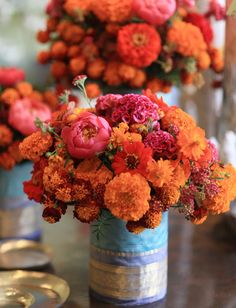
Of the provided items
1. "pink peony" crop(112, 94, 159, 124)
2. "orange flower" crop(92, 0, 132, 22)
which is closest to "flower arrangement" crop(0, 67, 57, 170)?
"orange flower" crop(92, 0, 132, 22)

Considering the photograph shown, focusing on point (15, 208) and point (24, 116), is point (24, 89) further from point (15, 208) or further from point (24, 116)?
point (15, 208)

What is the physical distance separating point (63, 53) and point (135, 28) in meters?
0.20

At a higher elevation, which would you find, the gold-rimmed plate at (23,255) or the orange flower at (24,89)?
the orange flower at (24,89)

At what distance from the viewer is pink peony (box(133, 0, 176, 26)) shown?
4.16 feet

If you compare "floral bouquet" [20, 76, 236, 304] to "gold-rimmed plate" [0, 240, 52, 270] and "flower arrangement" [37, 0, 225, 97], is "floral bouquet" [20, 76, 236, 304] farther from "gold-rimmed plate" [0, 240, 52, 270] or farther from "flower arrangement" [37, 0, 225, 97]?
"flower arrangement" [37, 0, 225, 97]

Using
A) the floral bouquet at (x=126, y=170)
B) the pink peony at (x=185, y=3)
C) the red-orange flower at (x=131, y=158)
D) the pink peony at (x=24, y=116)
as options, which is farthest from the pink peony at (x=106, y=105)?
the pink peony at (x=185, y=3)

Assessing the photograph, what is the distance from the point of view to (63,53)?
1.41 meters

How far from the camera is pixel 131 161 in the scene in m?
0.88

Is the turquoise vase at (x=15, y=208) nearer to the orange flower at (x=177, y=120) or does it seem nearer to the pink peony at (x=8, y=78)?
the pink peony at (x=8, y=78)

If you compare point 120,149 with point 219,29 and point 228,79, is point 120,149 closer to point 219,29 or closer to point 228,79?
point 228,79

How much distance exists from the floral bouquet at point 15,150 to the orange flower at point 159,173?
434 mm

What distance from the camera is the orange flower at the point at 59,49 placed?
1.40 m

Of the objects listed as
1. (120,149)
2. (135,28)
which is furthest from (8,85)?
(120,149)

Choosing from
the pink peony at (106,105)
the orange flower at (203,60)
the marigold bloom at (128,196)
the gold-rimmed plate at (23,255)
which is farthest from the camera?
the orange flower at (203,60)
